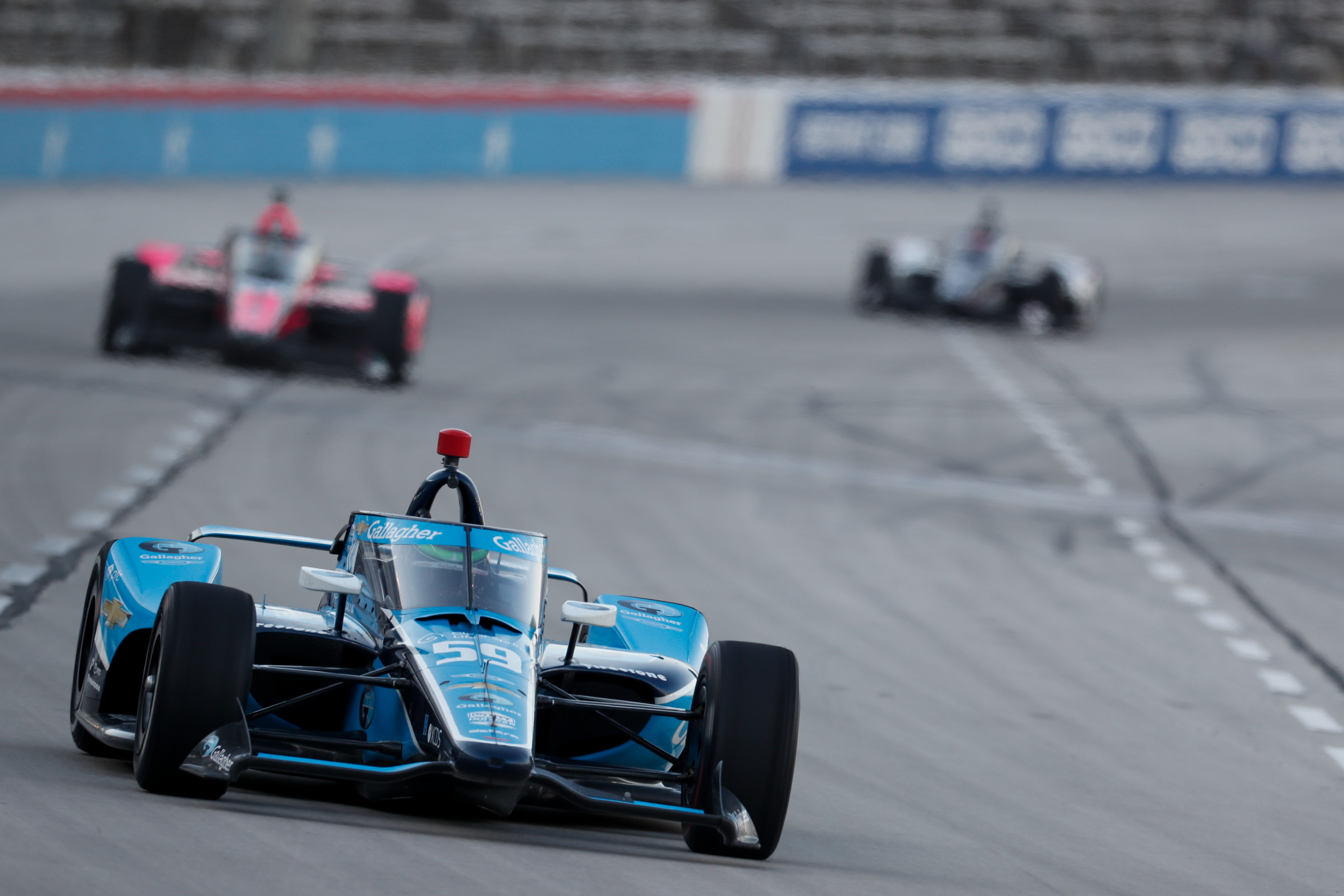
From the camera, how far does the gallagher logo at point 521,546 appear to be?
7613 mm

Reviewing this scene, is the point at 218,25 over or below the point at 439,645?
over

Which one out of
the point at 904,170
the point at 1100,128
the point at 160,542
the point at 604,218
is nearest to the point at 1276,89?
the point at 1100,128

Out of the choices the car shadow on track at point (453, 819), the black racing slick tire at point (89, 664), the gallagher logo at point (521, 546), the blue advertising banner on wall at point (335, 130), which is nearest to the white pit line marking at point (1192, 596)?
the car shadow on track at point (453, 819)

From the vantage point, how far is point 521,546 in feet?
25.2

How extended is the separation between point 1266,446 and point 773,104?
19339 millimetres

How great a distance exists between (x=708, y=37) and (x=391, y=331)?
21.9 metres

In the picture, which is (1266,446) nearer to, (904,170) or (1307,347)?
(1307,347)

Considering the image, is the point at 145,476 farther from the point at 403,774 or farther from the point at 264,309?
the point at 403,774

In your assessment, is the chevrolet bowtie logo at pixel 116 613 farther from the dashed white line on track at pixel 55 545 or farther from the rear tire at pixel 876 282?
the rear tire at pixel 876 282

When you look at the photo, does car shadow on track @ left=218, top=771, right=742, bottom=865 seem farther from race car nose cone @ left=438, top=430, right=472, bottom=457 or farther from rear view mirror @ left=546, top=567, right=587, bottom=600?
race car nose cone @ left=438, top=430, right=472, bottom=457

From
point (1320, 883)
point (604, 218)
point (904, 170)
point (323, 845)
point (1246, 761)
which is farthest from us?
point (904, 170)

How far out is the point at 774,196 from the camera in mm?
36000

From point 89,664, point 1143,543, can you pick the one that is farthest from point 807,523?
point 89,664

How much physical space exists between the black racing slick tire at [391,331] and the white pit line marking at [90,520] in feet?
17.4
